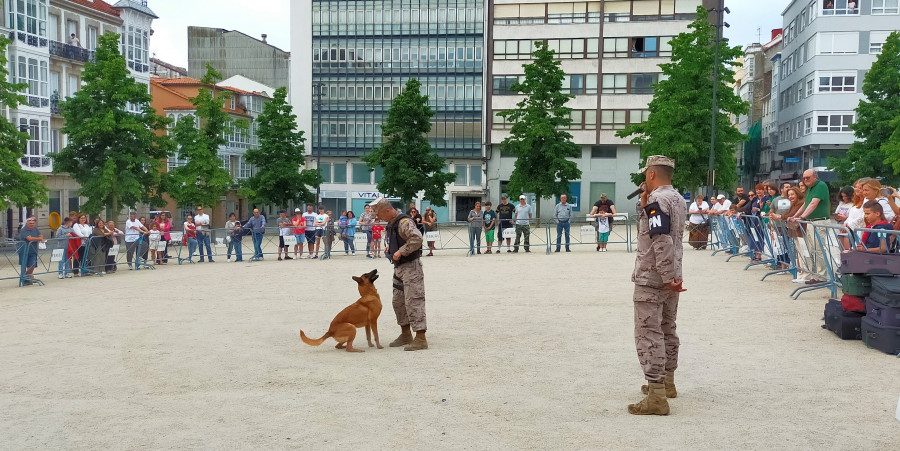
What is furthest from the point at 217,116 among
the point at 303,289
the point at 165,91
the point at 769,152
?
the point at 769,152

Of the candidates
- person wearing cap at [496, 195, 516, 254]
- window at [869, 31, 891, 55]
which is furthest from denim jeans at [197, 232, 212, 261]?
window at [869, 31, 891, 55]

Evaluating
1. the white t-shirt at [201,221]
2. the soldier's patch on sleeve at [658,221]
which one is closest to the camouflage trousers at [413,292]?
the soldier's patch on sleeve at [658,221]

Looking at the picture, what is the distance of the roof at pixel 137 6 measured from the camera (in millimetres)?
50062

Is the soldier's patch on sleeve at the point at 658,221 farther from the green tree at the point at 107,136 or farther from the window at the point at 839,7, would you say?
the window at the point at 839,7

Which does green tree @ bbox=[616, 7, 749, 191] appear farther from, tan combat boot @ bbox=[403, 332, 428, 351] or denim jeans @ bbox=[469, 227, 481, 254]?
tan combat boot @ bbox=[403, 332, 428, 351]

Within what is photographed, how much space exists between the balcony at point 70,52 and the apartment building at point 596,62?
29.9 m

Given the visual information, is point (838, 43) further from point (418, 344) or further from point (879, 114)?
point (418, 344)

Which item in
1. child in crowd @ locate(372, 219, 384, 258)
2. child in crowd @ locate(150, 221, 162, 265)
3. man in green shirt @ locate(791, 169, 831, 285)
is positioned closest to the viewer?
man in green shirt @ locate(791, 169, 831, 285)

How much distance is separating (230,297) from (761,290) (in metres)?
9.11

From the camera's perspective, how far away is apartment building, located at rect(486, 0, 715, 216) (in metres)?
65.6

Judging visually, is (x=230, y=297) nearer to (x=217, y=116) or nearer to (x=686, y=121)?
(x=217, y=116)

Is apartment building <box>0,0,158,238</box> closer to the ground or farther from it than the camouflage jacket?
farther from it

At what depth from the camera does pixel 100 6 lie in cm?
4975

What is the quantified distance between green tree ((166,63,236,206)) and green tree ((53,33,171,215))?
7.50 metres
